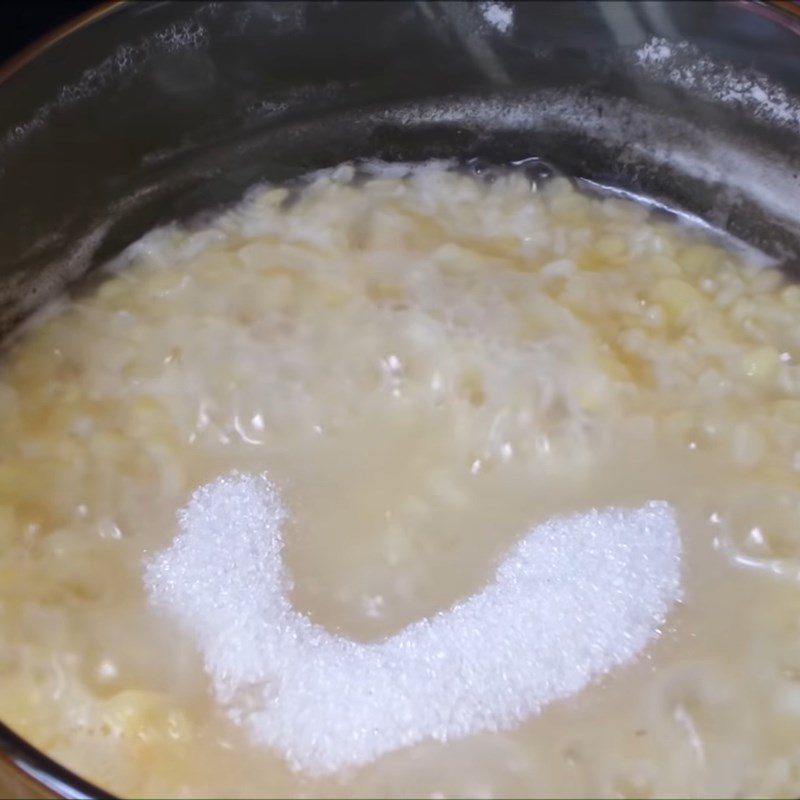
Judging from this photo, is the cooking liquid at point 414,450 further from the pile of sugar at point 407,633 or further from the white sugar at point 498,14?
the white sugar at point 498,14

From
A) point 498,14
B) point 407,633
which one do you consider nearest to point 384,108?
point 498,14

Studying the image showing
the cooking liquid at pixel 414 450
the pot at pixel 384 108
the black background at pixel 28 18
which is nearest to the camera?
the cooking liquid at pixel 414 450

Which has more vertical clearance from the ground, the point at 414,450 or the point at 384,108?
the point at 384,108

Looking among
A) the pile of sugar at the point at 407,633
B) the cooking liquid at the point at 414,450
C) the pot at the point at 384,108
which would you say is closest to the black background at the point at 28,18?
the pot at the point at 384,108

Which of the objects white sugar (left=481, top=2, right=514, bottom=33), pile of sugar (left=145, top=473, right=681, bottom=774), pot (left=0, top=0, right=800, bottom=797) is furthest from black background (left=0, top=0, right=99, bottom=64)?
pile of sugar (left=145, top=473, right=681, bottom=774)

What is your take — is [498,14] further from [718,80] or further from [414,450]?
[414,450]

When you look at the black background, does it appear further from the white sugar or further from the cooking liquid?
the white sugar
